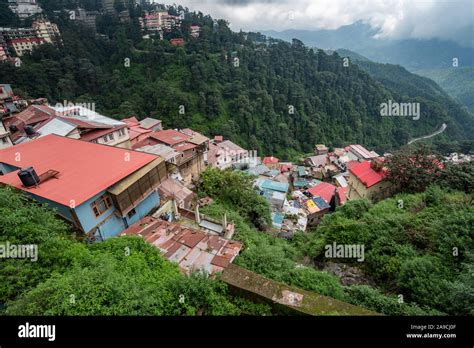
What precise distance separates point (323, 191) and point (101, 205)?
2917cm

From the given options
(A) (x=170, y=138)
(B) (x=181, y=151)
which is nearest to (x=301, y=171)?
(A) (x=170, y=138)

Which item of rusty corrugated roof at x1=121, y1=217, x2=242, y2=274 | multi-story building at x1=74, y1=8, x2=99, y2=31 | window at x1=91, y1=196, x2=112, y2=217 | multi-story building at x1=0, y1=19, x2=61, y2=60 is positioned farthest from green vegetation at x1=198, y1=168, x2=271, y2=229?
multi-story building at x1=74, y1=8, x2=99, y2=31

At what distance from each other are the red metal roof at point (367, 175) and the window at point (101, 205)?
1921 centimetres

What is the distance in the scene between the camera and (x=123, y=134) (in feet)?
72.9

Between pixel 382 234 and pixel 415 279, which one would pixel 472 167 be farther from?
pixel 415 279

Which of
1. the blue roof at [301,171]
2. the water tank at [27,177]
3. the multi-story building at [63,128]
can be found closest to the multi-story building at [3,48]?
the multi-story building at [63,128]

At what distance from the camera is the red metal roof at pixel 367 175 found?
793 inches

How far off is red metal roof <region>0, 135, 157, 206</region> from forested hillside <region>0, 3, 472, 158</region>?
35.0 metres

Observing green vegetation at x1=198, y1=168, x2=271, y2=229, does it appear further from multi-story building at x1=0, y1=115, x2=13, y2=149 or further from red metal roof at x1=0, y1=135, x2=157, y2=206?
multi-story building at x1=0, y1=115, x2=13, y2=149

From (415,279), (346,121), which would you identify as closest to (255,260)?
(415,279)

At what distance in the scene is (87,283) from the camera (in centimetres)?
503

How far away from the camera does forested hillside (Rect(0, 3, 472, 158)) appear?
164 ft

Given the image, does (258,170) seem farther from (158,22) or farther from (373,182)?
(158,22)

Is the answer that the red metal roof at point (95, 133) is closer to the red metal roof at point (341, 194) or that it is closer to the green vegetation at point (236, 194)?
the green vegetation at point (236, 194)
